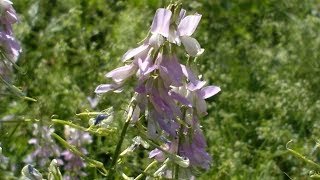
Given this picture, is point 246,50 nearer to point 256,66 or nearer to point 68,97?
point 256,66

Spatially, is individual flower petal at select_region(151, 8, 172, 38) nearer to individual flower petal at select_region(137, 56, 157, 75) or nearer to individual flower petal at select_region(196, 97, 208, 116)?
individual flower petal at select_region(137, 56, 157, 75)

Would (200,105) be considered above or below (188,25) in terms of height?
below

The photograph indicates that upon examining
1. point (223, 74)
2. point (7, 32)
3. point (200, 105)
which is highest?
point (7, 32)

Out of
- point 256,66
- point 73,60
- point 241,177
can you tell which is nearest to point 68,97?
point 73,60

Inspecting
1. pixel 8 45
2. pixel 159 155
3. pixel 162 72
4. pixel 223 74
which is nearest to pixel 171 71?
pixel 162 72

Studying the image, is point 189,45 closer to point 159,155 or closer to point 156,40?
point 156,40
